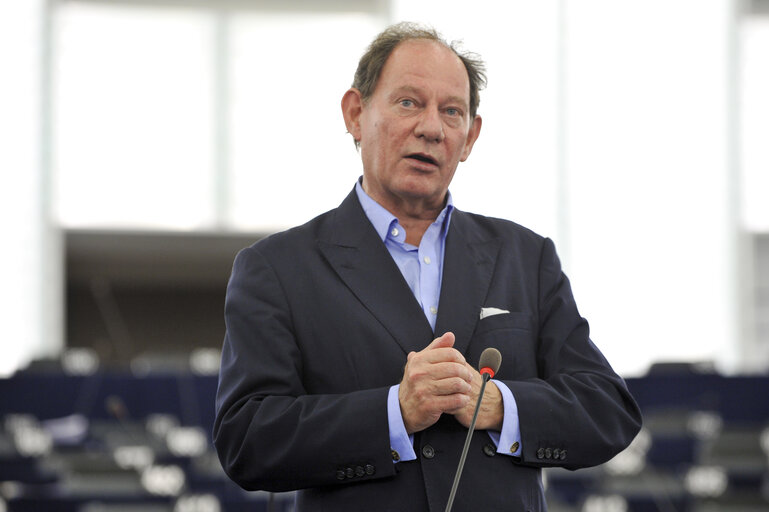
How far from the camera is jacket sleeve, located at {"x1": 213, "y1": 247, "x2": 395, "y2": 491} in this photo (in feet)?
4.72

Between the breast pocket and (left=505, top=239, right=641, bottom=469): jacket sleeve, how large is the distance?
32mm

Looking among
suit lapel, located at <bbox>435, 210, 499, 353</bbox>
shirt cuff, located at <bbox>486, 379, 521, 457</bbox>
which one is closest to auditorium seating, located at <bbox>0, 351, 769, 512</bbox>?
suit lapel, located at <bbox>435, 210, 499, 353</bbox>

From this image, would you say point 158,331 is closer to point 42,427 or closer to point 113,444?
point 42,427

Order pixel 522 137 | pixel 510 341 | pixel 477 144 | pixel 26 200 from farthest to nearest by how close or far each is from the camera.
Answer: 1. pixel 522 137
2. pixel 477 144
3. pixel 26 200
4. pixel 510 341

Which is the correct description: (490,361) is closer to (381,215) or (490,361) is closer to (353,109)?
(381,215)

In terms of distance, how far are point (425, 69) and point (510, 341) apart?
18.3 inches

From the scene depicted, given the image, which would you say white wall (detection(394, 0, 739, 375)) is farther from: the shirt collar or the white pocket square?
the white pocket square

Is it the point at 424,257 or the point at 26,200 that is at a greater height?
the point at 26,200

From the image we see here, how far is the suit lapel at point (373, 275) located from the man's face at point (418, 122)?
9 centimetres

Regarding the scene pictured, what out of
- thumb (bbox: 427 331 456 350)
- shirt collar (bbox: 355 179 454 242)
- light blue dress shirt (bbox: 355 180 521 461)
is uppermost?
shirt collar (bbox: 355 179 454 242)

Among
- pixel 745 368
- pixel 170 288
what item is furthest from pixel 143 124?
pixel 745 368

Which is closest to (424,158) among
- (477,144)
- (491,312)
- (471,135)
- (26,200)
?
(471,135)

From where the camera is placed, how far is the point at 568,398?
1.54m

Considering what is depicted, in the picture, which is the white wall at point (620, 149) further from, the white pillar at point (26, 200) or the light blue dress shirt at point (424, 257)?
the light blue dress shirt at point (424, 257)
